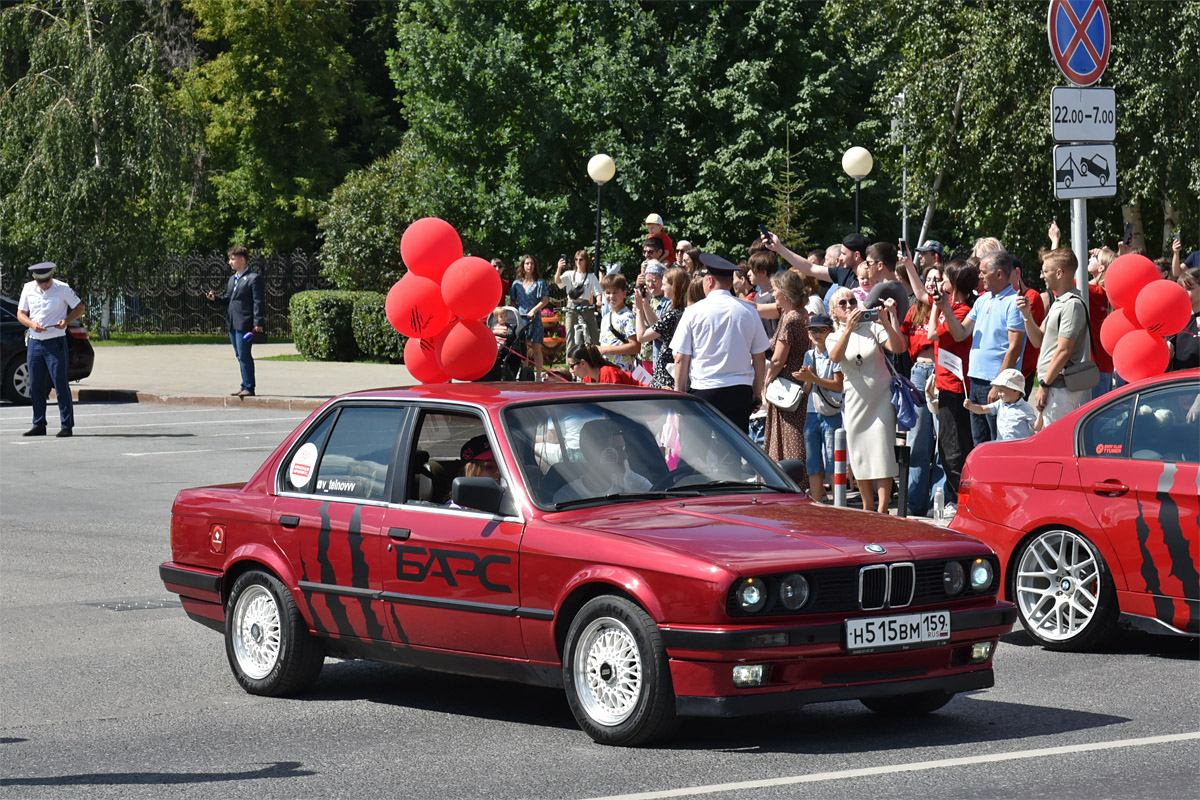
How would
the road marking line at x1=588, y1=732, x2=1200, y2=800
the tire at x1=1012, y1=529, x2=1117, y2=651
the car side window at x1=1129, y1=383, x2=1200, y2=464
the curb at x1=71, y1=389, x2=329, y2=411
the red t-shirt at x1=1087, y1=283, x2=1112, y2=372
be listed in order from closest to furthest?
the road marking line at x1=588, y1=732, x2=1200, y2=800 → the car side window at x1=1129, y1=383, x2=1200, y2=464 → the tire at x1=1012, y1=529, x2=1117, y2=651 → the red t-shirt at x1=1087, y1=283, x2=1112, y2=372 → the curb at x1=71, y1=389, x2=329, y2=411

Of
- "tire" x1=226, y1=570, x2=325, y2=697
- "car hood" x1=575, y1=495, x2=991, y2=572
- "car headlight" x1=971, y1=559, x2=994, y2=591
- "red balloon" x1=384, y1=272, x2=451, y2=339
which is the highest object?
"red balloon" x1=384, y1=272, x2=451, y2=339

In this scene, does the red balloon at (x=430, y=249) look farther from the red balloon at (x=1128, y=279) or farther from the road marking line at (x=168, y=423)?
the road marking line at (x=168, y=423)

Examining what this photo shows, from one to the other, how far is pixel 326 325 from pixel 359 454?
2856 centimetres

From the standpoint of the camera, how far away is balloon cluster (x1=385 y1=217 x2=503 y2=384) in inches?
458

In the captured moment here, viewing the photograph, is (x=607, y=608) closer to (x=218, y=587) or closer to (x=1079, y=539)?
(x=218, y=587)

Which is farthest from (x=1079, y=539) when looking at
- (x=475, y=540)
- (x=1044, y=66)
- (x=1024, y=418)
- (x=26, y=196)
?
(x=26, y=196)

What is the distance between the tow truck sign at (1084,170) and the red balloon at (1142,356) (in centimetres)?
99

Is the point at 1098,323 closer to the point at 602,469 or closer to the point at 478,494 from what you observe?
the point at 602,469

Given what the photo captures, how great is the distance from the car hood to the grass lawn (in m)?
35.7

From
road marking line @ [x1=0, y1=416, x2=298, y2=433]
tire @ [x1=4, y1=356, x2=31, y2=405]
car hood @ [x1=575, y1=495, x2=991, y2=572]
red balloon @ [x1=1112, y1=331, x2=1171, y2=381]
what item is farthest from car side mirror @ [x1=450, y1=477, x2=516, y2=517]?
tire @ [x1=4, y1=356, x2=31, y2=405]

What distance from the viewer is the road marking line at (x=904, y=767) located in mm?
5777

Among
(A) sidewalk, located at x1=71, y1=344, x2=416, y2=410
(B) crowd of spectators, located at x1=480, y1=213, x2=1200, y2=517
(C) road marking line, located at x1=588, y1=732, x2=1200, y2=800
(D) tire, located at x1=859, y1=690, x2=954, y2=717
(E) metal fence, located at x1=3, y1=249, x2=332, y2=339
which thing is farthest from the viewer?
Answer: (E) metal fence, located at x1=3, y1=249, x2=332, y2=339

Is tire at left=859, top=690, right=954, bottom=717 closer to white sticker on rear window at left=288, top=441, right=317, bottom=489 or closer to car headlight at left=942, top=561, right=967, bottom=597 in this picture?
car headlight at left=942, top=561, right=967, bottom=597

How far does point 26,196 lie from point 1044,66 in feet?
74.3
